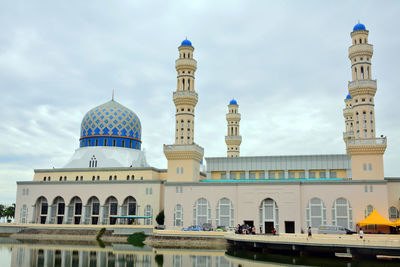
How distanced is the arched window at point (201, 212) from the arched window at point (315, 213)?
10251mm

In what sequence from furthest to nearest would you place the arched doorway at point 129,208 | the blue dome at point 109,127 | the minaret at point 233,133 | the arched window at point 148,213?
the minaret at point 233,133, the blue dome at point 109,127, the arched doorway at point 129,208, the arched window at point 148,213

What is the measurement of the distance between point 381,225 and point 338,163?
13.3m

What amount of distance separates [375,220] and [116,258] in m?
22.4

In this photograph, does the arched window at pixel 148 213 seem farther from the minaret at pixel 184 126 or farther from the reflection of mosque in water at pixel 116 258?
the reflection of mosque in water at pixel 116 258

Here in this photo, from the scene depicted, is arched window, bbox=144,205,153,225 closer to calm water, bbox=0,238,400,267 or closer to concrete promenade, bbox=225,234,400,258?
calm water, bbox=0,238,400,267

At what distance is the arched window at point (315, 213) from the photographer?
41.0 meters

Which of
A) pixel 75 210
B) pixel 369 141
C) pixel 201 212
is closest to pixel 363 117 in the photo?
pixel 369 141

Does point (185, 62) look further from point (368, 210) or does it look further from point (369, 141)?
point (368, 210)

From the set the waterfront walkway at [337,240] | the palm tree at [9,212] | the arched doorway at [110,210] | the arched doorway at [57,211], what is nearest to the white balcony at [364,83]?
the waterfront walkway at [337,240]

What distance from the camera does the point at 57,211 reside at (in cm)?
5206

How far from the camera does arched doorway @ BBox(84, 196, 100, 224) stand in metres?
50.3

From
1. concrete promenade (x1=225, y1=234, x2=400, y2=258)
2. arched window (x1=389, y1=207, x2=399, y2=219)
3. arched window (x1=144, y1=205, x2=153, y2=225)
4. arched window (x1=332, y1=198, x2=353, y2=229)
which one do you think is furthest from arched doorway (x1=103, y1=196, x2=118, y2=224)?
arched window (x1=389, y1=207, x2=399, y2=219)

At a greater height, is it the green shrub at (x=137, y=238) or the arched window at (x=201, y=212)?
the arched window at (x=201, y=212)

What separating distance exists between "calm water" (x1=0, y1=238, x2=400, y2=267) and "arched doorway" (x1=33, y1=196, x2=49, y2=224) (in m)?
18.4
